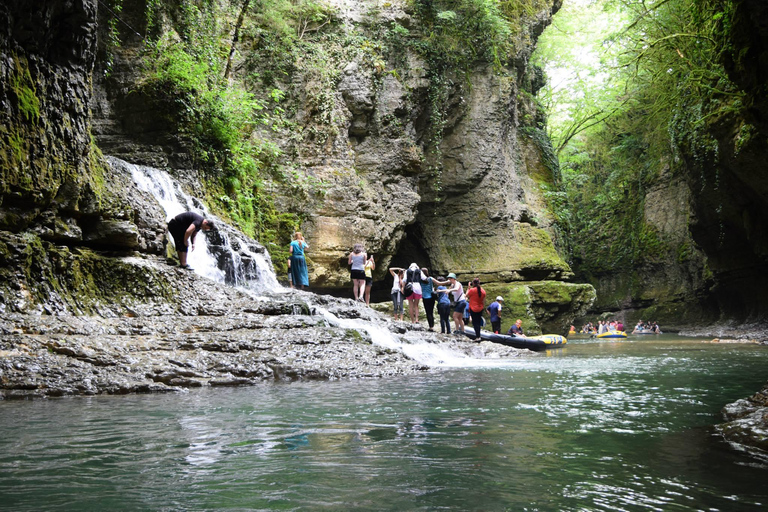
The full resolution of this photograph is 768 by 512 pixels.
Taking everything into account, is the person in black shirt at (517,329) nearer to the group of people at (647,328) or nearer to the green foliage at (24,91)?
the green foliage at (24,91)

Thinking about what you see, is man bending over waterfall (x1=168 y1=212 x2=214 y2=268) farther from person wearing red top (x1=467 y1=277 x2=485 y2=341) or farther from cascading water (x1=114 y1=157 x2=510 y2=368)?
person wearing red top (x1=467 y1=277 x2=485 y2=341)

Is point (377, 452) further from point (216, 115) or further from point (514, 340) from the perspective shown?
point (216, 115)

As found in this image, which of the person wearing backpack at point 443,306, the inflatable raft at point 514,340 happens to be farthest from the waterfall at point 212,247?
the inflatable raft at point 514,340

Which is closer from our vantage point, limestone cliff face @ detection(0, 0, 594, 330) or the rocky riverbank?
the rocky riverbank

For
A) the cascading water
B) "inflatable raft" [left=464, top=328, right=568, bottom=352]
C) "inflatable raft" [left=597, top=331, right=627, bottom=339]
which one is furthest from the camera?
"inflatable raft" [left=597, top=331, right=627, bottom=339]

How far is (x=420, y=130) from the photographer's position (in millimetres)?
22266

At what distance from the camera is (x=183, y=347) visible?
704 cm

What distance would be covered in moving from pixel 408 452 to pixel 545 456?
793mm

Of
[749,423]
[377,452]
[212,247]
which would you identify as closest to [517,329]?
[212,247]

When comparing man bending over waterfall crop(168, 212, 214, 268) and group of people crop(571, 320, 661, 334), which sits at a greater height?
man bending over waterfall crop(168, 212, 214, 268)

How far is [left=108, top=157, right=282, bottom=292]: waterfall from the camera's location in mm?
11585

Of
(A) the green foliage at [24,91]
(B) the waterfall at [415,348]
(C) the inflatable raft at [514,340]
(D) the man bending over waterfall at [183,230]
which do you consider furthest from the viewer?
(C) the inflatable raft at [514,340]

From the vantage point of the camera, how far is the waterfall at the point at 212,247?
38.0ft

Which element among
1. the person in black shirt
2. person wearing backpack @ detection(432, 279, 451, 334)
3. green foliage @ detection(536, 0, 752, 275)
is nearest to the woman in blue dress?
person wearing backpack @ detection(432, 279, 451, 334)
